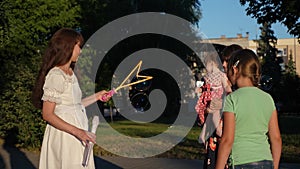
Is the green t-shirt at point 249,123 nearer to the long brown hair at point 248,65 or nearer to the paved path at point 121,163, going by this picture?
the long brown hair at point 248,65

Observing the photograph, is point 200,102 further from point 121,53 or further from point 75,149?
point 121,53

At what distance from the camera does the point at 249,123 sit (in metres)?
4.10

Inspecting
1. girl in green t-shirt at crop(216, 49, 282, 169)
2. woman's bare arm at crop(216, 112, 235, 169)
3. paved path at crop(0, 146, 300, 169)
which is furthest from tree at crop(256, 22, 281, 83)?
woman's bare arm at crop(216, 112, 235, 169)

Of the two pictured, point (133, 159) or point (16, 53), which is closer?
point (133, 159)

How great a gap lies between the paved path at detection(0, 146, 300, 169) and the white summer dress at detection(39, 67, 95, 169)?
263 inches

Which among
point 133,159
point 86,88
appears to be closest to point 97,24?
point 86,88

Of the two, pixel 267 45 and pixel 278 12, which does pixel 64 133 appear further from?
pixel 267 45

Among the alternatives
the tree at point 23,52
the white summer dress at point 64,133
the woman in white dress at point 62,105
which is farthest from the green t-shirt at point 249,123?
the tree at point 23,52

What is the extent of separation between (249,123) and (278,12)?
17.5m

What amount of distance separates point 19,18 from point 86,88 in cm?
701

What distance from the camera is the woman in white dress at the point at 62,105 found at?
4.35 meters

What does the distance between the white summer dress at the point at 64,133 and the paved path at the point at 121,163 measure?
6.68 m

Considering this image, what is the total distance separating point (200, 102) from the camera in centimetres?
598

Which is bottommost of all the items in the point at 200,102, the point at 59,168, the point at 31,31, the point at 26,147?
the point at 26,147
